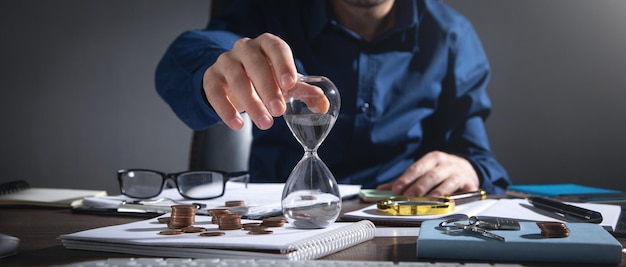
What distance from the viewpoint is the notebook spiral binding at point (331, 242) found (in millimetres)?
585

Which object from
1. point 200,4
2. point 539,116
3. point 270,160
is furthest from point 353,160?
point 200,4

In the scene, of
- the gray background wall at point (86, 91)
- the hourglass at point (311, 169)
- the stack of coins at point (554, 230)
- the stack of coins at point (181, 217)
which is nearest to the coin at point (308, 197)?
the hourglass at point (311, 169)

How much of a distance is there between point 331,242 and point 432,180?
20.7 inches

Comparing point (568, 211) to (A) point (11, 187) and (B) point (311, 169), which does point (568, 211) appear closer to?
(B) point (311, 169)

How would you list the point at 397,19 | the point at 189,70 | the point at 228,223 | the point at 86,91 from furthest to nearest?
1. the point at 86,91
2. the point at 397,19
3. the point at 189,70
4. the point at 228,223

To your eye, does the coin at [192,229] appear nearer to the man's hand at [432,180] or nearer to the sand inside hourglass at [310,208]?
the sand inside hourglass at [310,208]

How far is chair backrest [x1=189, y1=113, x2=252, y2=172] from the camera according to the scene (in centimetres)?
167

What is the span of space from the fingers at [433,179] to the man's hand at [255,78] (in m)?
0.34

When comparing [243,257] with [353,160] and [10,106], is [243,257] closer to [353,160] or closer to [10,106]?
[353,160]

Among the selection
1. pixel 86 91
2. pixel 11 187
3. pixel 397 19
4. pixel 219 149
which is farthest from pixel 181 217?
pixel 86 91

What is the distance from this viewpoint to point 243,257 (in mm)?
596

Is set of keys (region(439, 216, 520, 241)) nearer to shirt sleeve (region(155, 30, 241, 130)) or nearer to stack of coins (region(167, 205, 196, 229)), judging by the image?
→ stack of coins (region(167, 205, 196, 229))

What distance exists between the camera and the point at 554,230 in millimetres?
630

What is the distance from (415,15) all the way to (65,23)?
66.2 inches
